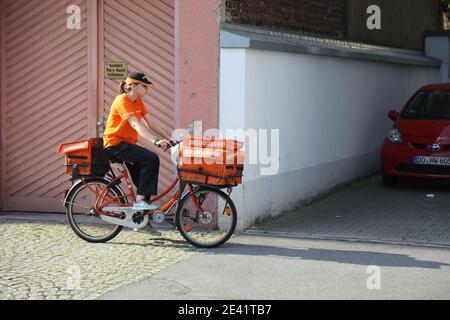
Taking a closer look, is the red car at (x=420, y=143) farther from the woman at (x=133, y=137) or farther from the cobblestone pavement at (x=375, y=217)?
the woman at (x=133, y=137)

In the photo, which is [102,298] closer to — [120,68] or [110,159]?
[110,159]

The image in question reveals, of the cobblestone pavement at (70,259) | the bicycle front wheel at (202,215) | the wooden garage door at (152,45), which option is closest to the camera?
the cobblestone pavement at (70,259)

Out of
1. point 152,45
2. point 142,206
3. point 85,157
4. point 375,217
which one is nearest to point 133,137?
point 85,157

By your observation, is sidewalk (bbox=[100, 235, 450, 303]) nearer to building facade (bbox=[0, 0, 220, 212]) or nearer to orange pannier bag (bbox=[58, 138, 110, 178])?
orange pannier bag (bbox=[58, 138, 110, 178])

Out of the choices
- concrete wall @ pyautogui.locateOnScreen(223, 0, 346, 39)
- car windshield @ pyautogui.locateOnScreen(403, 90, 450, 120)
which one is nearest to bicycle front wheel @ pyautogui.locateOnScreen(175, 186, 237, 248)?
concrete wall @ pyautogui.locateOnScreen(223, 0, 346, 39)

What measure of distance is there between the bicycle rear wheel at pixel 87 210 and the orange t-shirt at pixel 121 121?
0.47 metres

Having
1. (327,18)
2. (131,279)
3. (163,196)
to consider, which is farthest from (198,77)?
(327,18)

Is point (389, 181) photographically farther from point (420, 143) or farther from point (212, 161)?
point (212, 161)

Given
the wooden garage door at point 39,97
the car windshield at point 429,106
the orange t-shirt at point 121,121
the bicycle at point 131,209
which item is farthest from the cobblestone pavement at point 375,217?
the wooden garage door at point 39,97

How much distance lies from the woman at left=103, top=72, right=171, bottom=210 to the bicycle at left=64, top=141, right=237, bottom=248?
155mm

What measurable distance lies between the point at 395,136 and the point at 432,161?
2.54ft

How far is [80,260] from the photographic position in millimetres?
8141

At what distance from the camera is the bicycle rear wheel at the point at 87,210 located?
8.88 m

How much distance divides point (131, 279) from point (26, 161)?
13.2 ft
